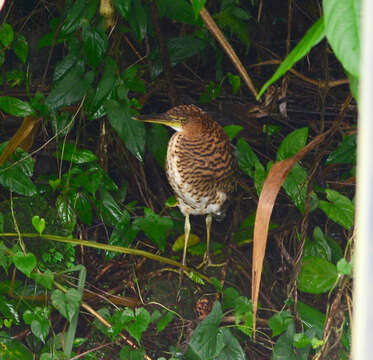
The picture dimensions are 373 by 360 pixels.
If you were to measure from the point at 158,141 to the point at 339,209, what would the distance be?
2.34 ft

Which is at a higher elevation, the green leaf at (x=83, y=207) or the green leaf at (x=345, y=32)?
the green leaf at (x=345, y=32)

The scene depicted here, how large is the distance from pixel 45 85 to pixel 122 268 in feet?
2.60

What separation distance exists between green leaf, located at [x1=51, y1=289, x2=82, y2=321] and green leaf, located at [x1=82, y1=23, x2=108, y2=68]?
0.73 meters

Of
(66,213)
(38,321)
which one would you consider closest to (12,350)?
(38,321)

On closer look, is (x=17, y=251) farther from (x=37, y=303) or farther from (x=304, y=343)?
(x=304, y=343)

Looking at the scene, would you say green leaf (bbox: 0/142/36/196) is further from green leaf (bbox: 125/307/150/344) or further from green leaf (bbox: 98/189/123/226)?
green leaf (bbox: 125/307/150/344)

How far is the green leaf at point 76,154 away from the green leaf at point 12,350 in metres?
0.65

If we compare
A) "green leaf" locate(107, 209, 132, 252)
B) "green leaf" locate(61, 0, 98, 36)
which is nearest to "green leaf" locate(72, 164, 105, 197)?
"green leaf" locate(107, 209, 132, 252)

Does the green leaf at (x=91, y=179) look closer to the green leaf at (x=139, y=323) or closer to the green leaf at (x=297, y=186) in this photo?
the green leaf at (x=139, y=323)

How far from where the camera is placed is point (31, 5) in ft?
8.38

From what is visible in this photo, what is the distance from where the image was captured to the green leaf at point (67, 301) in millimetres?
1774

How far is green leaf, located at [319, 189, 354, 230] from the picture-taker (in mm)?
1854

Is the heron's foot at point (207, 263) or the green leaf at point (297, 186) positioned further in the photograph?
the heron's foot at point (207, 263)

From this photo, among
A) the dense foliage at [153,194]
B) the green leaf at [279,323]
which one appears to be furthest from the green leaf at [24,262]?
the green leaf at [279,323]
